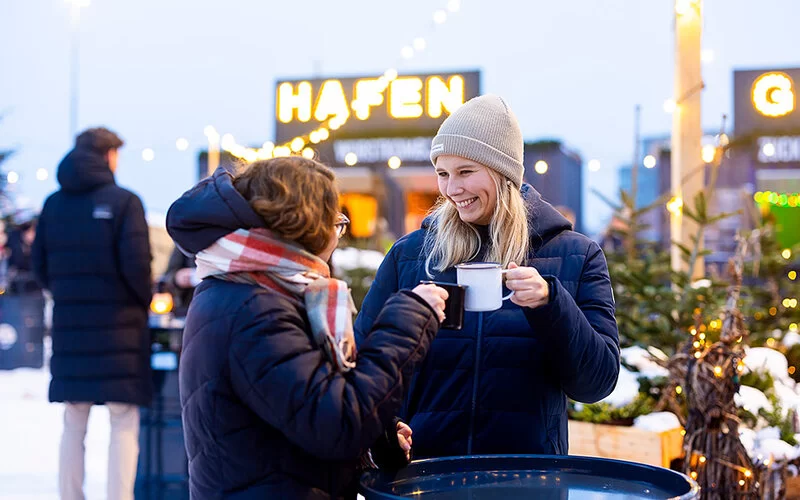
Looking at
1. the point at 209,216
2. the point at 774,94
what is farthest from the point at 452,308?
the point at 774,94

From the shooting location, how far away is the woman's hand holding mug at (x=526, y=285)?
1771 mm

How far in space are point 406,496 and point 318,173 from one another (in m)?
0.59

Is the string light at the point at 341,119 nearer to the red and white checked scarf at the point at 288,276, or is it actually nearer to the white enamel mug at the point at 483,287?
the white enamel mug at the point at 483,287

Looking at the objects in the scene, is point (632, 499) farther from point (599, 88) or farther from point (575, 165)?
point (599, 88)

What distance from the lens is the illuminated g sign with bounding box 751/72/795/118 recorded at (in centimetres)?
680

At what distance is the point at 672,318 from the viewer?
4.70m

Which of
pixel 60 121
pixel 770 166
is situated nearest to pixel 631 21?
pixel 60 121

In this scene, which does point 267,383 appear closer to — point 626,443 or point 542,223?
point 542,223

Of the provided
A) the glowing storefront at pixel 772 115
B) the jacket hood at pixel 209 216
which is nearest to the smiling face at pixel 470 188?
the jacket hood at pixel 209 216

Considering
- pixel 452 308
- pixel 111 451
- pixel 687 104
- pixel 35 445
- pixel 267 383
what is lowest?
pixel 35 445

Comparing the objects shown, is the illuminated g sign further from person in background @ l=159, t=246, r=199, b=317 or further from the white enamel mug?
the white enamel mug

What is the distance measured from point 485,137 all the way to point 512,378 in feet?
1.81

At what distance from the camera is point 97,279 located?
4.06 meters

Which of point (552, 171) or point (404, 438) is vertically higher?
point (552, 171)
